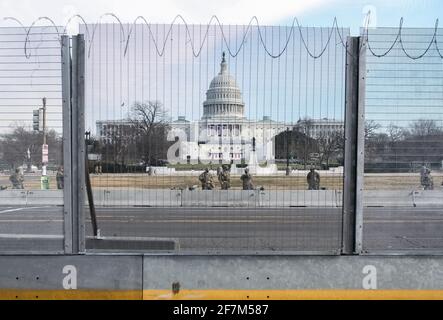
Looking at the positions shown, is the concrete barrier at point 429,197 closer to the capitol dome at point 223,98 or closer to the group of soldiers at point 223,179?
the group of soldiers at point 223,179

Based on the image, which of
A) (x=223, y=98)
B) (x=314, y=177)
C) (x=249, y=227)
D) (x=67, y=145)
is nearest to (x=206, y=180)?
(x=249, y=227)

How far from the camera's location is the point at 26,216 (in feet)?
10.4

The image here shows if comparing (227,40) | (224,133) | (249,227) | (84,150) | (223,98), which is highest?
(227,40)

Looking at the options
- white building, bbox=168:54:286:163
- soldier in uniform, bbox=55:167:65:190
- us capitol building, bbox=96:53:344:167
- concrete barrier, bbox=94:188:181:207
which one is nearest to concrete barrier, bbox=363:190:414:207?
us capitol building, bbox=96:53:344:167

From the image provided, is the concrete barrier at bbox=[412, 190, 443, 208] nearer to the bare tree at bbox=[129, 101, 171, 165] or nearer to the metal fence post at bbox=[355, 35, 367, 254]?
the metal fence post at bbox=[355, 35, 367, 254]

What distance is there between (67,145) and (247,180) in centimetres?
124

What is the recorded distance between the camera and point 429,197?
3221 millimetres

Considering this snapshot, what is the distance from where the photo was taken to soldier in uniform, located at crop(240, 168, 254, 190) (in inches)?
123

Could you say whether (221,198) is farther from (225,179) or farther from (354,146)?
(354,146)

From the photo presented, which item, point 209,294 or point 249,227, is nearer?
point 209,294
